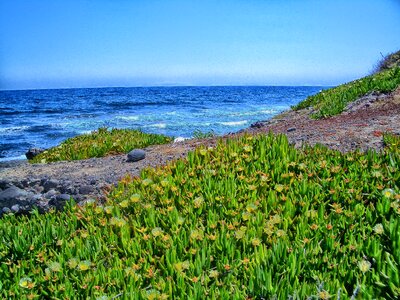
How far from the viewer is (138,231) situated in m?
3.47

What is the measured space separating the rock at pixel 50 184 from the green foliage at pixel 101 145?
321cm

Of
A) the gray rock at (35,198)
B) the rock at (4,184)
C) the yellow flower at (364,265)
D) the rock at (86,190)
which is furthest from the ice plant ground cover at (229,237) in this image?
the rock at (4,184)

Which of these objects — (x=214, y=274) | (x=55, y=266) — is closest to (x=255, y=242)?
(x=214, y=274)

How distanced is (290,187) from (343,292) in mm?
1547

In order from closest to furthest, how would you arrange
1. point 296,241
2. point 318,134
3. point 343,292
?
point 343,292 → point 296,241 → point 318,134

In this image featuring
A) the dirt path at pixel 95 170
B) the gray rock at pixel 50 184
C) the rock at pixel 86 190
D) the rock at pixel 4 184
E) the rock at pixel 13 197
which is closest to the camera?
the rock at pixel 86 190

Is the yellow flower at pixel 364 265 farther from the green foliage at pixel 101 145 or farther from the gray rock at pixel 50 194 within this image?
the green foliage at pixel 101 145

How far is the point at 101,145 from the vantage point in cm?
952

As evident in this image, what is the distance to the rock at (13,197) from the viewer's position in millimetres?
5527

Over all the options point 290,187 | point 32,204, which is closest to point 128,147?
point 32,204

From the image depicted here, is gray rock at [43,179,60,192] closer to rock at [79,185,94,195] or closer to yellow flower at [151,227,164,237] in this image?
rock at [79,185,94,195]

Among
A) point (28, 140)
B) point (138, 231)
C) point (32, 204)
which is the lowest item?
point (28, 140)

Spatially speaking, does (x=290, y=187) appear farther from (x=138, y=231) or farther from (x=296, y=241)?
(x=138, y=231)

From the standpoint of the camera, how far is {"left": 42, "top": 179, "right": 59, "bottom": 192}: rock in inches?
228
